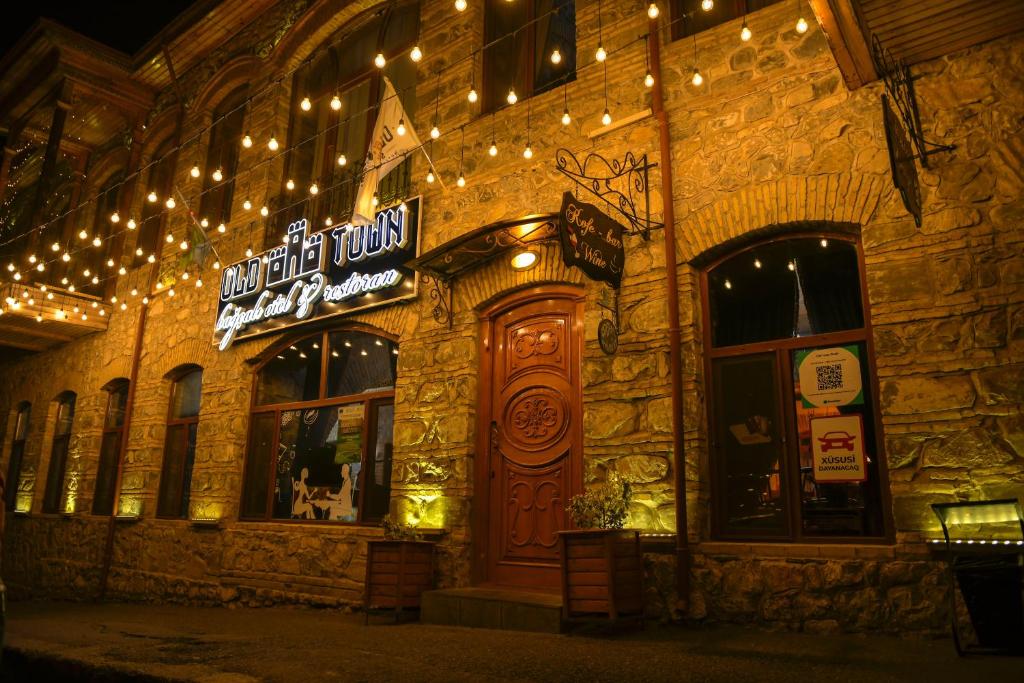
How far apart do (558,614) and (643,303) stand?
2590 millimetres

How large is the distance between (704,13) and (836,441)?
4.13 m

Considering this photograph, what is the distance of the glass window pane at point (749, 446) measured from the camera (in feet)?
18.1

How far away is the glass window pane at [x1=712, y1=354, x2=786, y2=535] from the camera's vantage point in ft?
18.1

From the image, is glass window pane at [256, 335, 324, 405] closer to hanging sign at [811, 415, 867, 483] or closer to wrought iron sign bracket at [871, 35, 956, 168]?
hanging sign at [811, 415, 867, 483]

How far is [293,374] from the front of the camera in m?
9.34

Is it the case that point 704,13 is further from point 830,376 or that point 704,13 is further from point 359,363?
point 359,363

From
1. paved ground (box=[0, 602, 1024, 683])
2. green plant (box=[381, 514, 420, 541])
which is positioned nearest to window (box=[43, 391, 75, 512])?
paved ground (box=[0, 602, 1024, 683])

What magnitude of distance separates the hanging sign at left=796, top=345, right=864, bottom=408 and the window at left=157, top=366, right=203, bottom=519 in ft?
26.4

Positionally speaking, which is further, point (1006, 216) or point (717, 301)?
point (717, 301)

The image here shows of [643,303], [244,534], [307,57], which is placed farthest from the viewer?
[307,57]

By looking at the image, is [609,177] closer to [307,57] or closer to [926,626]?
[926,626]

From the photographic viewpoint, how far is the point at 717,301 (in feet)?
20.0

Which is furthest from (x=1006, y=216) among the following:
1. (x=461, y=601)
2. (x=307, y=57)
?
(x=307, y=57)

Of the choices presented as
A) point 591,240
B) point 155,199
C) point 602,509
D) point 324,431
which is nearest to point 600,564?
point 602,509
